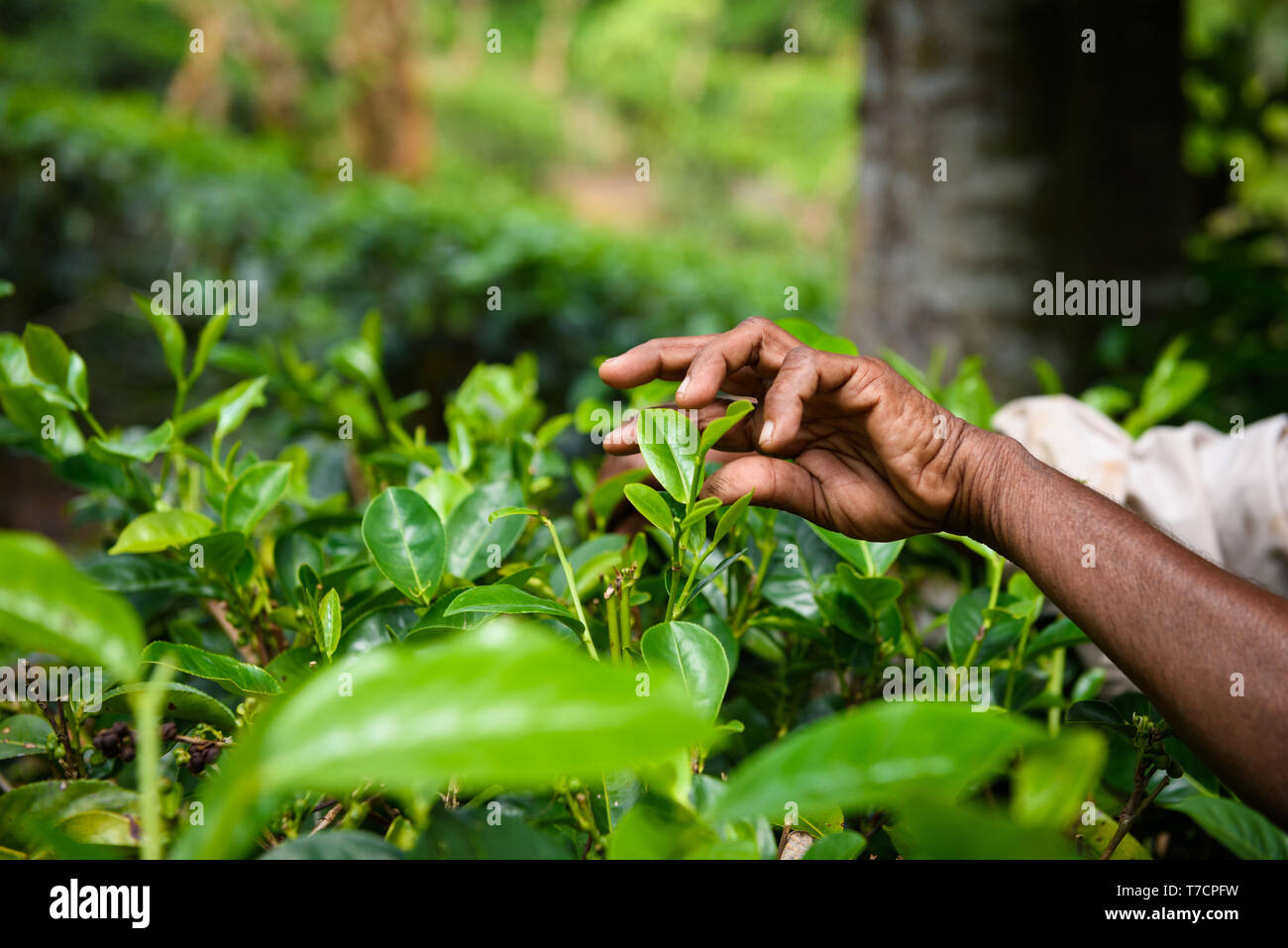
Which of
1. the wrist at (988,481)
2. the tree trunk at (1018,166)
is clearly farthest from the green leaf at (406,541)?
the tree trunk at (1018,166)

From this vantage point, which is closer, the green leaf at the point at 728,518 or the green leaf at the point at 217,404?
the green leaf at the point at 728,518

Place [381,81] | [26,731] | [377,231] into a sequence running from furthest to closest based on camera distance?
[381,81], [377,231], [26,731]

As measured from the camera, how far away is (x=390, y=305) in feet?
11.0

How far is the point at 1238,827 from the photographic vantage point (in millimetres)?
652

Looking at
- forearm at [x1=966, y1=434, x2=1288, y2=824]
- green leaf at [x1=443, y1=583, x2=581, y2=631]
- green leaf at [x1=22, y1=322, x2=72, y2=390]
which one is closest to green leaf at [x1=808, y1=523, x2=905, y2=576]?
forearm at [x1=966, y1=434, x2=1288, y2=824]

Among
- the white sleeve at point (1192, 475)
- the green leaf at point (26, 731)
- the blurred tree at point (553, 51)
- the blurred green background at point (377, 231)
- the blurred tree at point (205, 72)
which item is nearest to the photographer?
the green leaf at point (26, 731)

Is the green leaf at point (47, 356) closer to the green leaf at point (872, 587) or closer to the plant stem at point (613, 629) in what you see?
the plant stem at point (613, 629)

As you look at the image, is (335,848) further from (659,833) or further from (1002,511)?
(1002,511)

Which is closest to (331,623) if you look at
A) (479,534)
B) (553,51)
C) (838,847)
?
(479,534)

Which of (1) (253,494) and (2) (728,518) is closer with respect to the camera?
(2) (728,518)

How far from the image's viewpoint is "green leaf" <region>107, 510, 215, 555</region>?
0.80 meters

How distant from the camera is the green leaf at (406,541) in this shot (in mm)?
747

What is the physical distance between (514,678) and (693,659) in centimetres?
29

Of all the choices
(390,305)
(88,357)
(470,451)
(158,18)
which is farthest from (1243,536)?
(158,18)
